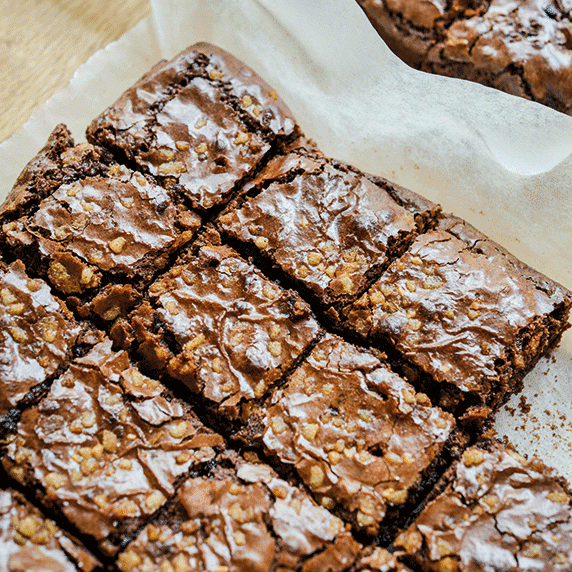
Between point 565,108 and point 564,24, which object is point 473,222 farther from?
point 564,24

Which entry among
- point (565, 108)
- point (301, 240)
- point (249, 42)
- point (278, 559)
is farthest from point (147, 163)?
point (565, 108)

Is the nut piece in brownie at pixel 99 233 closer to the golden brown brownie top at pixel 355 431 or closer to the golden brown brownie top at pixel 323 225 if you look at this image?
the golden brown brownie top at pixel 323 225

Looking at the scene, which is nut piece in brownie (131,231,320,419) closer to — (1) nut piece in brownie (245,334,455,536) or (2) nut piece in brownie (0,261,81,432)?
(1) nut piece in brownie (245,334,455,536)

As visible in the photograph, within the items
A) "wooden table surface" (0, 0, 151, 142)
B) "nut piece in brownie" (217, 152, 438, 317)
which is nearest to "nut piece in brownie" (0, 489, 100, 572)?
"nut piece in brownie" (217, 152, 438, 317)

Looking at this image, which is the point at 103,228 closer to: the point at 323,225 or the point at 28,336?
the point at 28,336

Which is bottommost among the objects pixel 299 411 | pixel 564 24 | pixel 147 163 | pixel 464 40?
pixel 299 411

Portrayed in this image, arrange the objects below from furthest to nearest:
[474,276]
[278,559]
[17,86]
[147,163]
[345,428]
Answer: [17,86]
[147,163]
[474,276]
[345,428]
[278,559]

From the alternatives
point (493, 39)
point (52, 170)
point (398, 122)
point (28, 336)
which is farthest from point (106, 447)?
point (493, 39)
